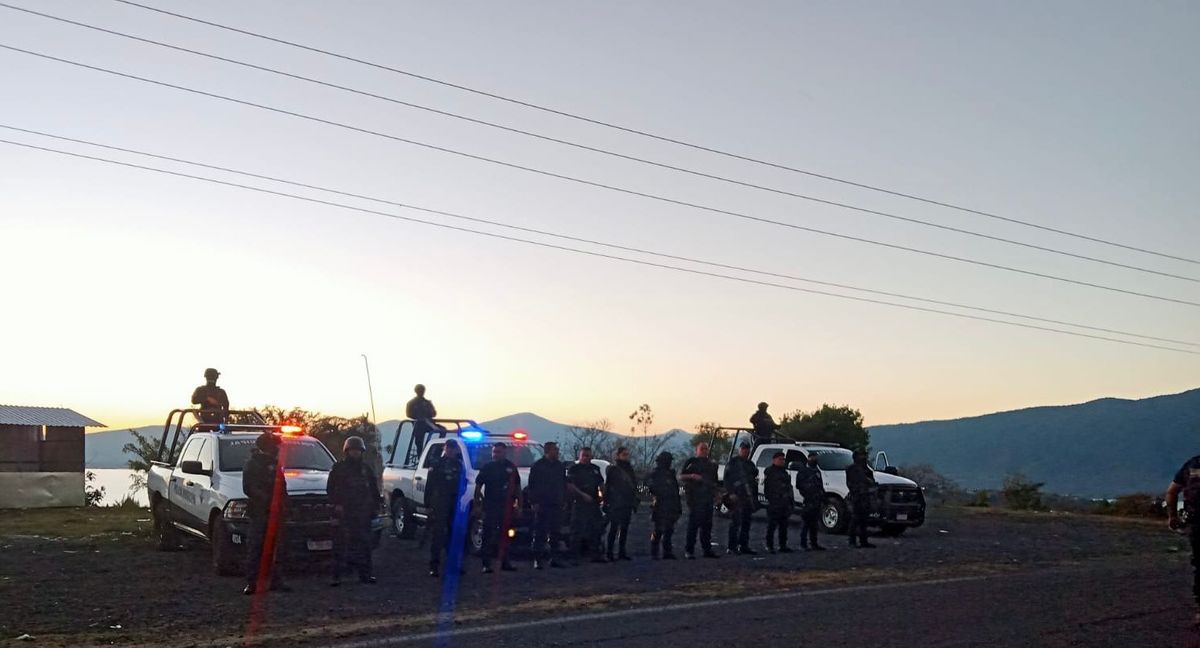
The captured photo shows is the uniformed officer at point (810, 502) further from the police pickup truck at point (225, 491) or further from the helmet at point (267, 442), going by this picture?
the helmet at point (267, 442)

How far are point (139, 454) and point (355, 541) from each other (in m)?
19.5

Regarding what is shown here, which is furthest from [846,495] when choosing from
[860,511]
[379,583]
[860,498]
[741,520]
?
[379,583]

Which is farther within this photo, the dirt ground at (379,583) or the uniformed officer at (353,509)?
the uniformed officer at (353,509)

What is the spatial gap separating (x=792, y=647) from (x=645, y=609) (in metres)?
2.84

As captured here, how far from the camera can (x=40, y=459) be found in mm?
30641

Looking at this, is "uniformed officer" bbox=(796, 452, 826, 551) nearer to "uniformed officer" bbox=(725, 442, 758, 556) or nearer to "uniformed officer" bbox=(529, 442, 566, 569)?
"uniformed officer" bbox=(725, 442, 758, 556)

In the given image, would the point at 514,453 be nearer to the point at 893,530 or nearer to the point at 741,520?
the point at 741,520

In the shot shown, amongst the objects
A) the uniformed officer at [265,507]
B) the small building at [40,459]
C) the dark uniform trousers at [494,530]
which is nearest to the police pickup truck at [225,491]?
the uniformed officer at [265,507]

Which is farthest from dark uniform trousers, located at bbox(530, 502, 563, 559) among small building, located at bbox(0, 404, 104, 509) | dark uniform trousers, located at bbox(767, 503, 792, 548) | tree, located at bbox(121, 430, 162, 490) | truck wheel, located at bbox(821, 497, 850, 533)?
small building, located at bbox(0, 404, 104, 509)

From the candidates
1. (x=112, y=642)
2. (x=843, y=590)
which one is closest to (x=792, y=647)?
(x=843, y=590)

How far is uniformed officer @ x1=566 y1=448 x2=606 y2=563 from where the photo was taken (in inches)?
695

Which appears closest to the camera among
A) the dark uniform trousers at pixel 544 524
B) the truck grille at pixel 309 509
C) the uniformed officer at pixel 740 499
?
the truck grille at pixel 309 509

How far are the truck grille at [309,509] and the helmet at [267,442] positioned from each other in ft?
3.62

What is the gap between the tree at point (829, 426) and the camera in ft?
169
